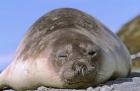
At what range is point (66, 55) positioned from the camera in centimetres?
491

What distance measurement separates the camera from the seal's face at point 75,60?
4.73 meters

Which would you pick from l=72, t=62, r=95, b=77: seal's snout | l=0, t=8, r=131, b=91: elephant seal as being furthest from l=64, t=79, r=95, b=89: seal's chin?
l=72, t=62, r=95, b=77: seal's snout

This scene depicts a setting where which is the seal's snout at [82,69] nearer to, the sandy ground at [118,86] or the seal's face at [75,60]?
the seal's face at [75,60]

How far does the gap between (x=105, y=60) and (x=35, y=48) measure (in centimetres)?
80

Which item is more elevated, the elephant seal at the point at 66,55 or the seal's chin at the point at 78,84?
the elephant seal at the point at 66,55

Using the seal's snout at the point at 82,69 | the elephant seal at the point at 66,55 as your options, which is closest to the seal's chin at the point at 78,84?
the elephant seal at the point at 66,55

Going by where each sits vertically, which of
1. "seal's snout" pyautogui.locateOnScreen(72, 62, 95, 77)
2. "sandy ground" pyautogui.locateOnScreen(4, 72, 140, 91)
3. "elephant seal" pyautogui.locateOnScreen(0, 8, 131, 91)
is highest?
"elephant seal" pyautogui.locateOnScreen(0, 8, 131, 91)

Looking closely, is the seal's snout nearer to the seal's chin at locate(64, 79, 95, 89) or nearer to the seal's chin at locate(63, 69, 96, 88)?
the seal's chin at locate(63, 69, 96, 88)

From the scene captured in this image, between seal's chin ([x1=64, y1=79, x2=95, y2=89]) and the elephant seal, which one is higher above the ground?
the elephant seal

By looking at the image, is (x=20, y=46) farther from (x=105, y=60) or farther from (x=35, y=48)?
(x=105, y=60)

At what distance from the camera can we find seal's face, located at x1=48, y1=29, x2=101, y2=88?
15.5 feet

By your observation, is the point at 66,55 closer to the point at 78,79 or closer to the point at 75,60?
the point at 75,60

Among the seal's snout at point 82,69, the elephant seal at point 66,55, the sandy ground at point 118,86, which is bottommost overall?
the sandy ground at point 118,86

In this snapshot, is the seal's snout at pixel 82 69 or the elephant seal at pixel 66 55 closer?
the seal's snout at pixel 82 69
